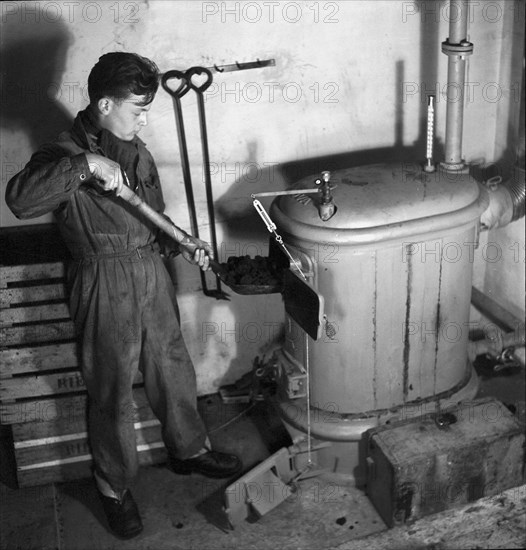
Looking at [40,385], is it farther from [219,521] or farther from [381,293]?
[381,293]

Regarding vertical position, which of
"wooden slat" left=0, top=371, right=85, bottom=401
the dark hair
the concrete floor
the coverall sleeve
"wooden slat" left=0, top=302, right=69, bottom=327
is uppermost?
the dark hair

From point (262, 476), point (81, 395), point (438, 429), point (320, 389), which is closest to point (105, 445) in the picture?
point (81, 395)

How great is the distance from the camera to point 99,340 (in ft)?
9.05

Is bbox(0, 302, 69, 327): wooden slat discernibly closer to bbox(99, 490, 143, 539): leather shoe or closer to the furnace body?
bbox(99, 490, 143, 539): leather shoe

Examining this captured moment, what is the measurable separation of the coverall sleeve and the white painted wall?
708 mm

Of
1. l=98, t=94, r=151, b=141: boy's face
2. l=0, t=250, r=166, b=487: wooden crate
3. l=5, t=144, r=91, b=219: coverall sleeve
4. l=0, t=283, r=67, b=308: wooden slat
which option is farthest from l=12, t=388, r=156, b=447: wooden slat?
l=98, t=94, r=151, b=141: boy's face

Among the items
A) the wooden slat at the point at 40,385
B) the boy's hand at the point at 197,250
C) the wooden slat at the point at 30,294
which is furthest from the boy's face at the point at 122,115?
the wooden slat at the point at 40,385

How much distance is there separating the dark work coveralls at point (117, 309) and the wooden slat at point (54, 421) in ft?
0.60

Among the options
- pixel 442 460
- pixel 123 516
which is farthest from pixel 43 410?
pixel 442 460

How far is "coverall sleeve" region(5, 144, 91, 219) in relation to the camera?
2.39 meters

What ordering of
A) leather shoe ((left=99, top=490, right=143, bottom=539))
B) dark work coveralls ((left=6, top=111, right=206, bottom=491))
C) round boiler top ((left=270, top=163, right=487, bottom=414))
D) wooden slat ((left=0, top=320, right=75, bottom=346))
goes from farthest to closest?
wooden slat ((left=0, top=320, right=75, bottom=346))
leather shoe ((left=99, top=490, right=143, bottom=539))
round boiler top ((left=270, top=163, right=487, bottom=414))
dark work coveralls ((left=6, top=111, right=206, bottom=491))

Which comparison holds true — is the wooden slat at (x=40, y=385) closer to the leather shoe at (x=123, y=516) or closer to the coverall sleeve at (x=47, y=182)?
the leather shoe at (x=123, y=516)

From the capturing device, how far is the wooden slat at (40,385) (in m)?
3.02

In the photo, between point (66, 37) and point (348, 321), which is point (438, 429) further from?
point (66, 37)
